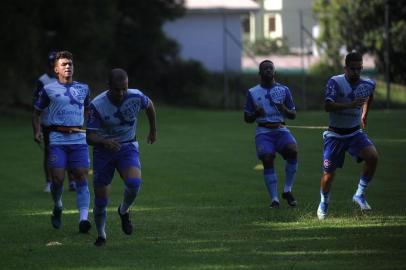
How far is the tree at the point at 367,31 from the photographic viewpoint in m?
43.8

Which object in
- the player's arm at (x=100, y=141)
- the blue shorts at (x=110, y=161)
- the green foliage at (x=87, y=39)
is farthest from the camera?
the green foliage at (x=87, y=39)

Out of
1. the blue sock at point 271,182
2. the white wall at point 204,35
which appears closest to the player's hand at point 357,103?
the blue sock at point 271,182

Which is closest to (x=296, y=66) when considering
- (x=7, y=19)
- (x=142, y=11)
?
(x=142, y=11)

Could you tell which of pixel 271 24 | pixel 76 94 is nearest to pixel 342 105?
pixel 76 94

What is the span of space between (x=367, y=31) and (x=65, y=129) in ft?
109

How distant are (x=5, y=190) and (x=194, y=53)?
37.5m

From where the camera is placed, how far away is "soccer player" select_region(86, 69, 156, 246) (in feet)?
35.9

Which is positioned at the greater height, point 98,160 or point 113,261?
point 98,160

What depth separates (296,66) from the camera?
158 feet

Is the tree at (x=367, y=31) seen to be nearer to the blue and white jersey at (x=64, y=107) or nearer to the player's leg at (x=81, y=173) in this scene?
the blue and white jersey at (x=64, y=107)

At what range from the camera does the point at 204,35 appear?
55.3 metres

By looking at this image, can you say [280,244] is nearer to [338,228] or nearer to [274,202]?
[338,228]

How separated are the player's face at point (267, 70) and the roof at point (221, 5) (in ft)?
132

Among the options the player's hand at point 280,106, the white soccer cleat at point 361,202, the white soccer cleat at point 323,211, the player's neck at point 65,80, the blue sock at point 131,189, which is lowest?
the white soccer cleat at point 361,202
